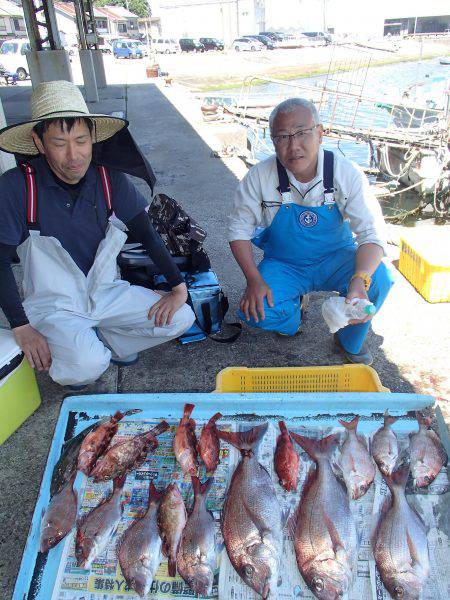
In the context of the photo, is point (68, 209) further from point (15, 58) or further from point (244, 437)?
point (15, 58)

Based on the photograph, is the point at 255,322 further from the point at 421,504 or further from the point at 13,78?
the point at 13,78

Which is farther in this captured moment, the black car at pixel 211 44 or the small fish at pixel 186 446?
the black car at pixel 211 44

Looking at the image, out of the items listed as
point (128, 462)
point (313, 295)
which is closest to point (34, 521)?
point (128, 462)

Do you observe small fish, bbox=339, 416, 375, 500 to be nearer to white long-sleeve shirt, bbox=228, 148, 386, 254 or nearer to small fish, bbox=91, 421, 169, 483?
small fish, bbox=91, 421, 169, 483

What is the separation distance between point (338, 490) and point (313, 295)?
2.16 metres

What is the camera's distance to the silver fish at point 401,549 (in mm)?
1503

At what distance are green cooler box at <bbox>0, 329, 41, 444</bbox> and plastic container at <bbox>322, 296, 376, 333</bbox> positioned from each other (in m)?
1.67

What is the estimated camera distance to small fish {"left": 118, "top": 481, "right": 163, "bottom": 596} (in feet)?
5.10

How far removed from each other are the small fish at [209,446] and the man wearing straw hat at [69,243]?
86 cm

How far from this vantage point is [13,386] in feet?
7.90

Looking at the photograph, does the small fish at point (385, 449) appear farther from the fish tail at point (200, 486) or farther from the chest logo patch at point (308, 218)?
the chest logo patch at point (308, 218)

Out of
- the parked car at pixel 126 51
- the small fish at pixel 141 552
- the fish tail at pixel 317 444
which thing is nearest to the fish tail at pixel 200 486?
the small fish at pixel 141 552

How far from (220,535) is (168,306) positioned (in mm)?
1374

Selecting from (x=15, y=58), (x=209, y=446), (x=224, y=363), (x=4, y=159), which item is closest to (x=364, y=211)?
(x=224, y=363)
